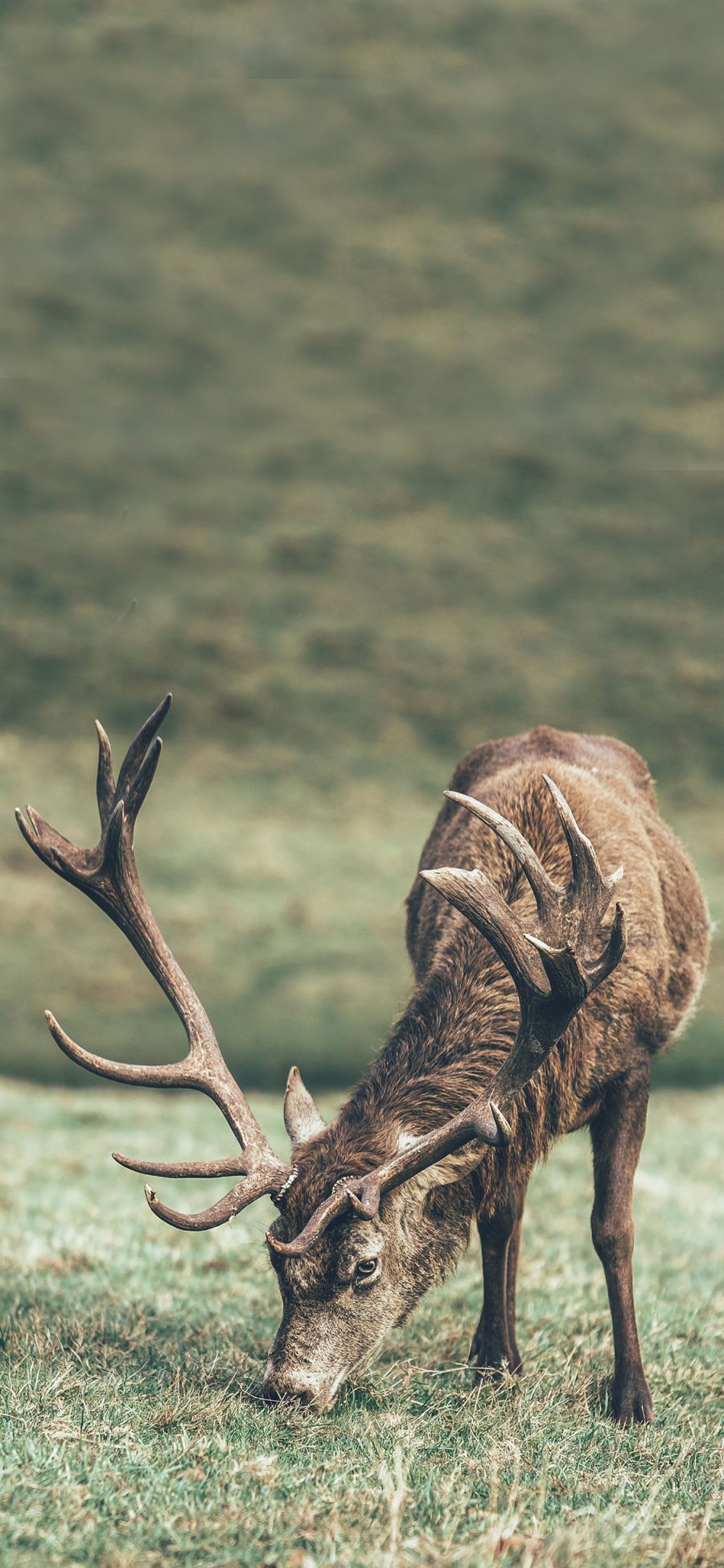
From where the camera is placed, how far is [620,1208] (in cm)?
491

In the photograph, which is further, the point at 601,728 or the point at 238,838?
the point at 601,728

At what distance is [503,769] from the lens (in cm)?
570

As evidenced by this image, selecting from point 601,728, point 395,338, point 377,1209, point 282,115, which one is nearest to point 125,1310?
point 377,1209

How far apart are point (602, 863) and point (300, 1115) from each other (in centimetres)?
134

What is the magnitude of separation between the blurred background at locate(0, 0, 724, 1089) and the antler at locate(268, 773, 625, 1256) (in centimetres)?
847

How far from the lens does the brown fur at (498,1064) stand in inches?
173

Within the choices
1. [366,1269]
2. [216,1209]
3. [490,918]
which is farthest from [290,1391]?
[490,918]

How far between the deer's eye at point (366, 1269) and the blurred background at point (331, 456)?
8348mm

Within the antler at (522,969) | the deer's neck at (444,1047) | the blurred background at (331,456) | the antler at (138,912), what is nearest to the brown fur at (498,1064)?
the deer's neck at (444,1047)

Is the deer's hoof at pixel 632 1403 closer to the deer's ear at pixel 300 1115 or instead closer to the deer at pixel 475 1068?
the deer at pixel 475 1068

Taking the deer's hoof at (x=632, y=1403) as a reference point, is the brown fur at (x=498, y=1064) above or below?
above

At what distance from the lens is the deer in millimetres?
4219

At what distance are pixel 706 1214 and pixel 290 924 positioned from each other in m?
6.07

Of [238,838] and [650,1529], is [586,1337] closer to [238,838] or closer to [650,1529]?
[650,1529]
